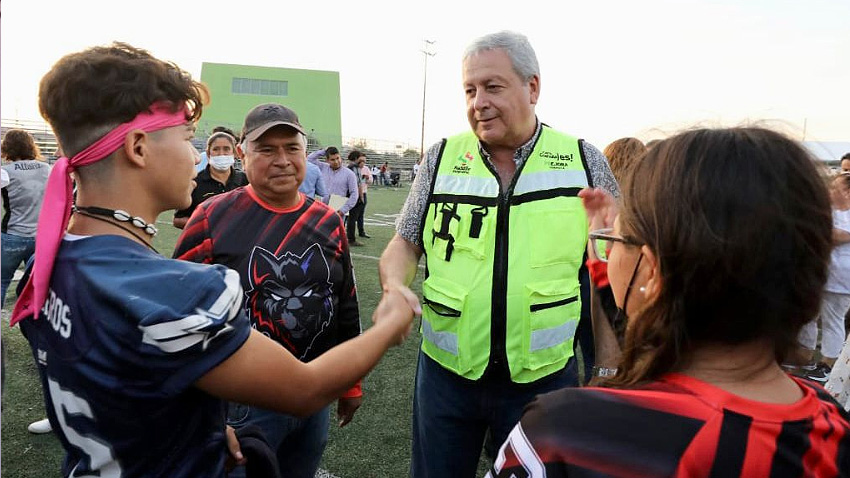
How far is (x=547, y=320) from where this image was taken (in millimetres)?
2346

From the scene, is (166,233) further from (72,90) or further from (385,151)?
(385,151)

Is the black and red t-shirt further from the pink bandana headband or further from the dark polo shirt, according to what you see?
the dark polo shirt

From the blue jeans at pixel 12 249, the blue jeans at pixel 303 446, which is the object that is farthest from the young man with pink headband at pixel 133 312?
the blue jeans at pixel 12 249

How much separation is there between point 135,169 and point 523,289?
4.92ft

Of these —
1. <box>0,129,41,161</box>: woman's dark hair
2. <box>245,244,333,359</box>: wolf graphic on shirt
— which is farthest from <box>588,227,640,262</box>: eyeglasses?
<box>0,129,41,161</box>: woman's dark hair

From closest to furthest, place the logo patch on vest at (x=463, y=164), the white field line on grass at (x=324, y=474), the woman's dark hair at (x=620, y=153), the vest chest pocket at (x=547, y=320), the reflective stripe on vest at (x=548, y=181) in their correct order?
1. the vest chest pocket at (x=547, y=320)
2. the reflective stripe on vest at (x=548, y=181)
3. the logo patch on vest at (x=463, y=164)
4. the white field line on grass at (x=324, y=474)
5. the woman's dark hair at (x=620, y=153)

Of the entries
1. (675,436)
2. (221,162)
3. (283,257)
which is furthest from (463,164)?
(221,162)

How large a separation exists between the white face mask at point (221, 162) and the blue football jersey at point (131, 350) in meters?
4.39

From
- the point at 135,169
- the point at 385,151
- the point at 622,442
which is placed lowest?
the point at 385,151

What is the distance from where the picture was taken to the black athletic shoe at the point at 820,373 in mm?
5207

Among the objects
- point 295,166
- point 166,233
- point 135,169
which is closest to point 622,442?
point 135,169

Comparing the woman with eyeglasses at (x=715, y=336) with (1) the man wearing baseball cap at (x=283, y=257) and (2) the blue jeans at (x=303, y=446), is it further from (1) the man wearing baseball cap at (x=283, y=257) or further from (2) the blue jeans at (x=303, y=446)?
(2) the blue jeans at (x=303, y=446)

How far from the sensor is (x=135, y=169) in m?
1.45

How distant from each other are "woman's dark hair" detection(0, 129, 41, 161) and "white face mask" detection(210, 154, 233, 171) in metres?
1.82
